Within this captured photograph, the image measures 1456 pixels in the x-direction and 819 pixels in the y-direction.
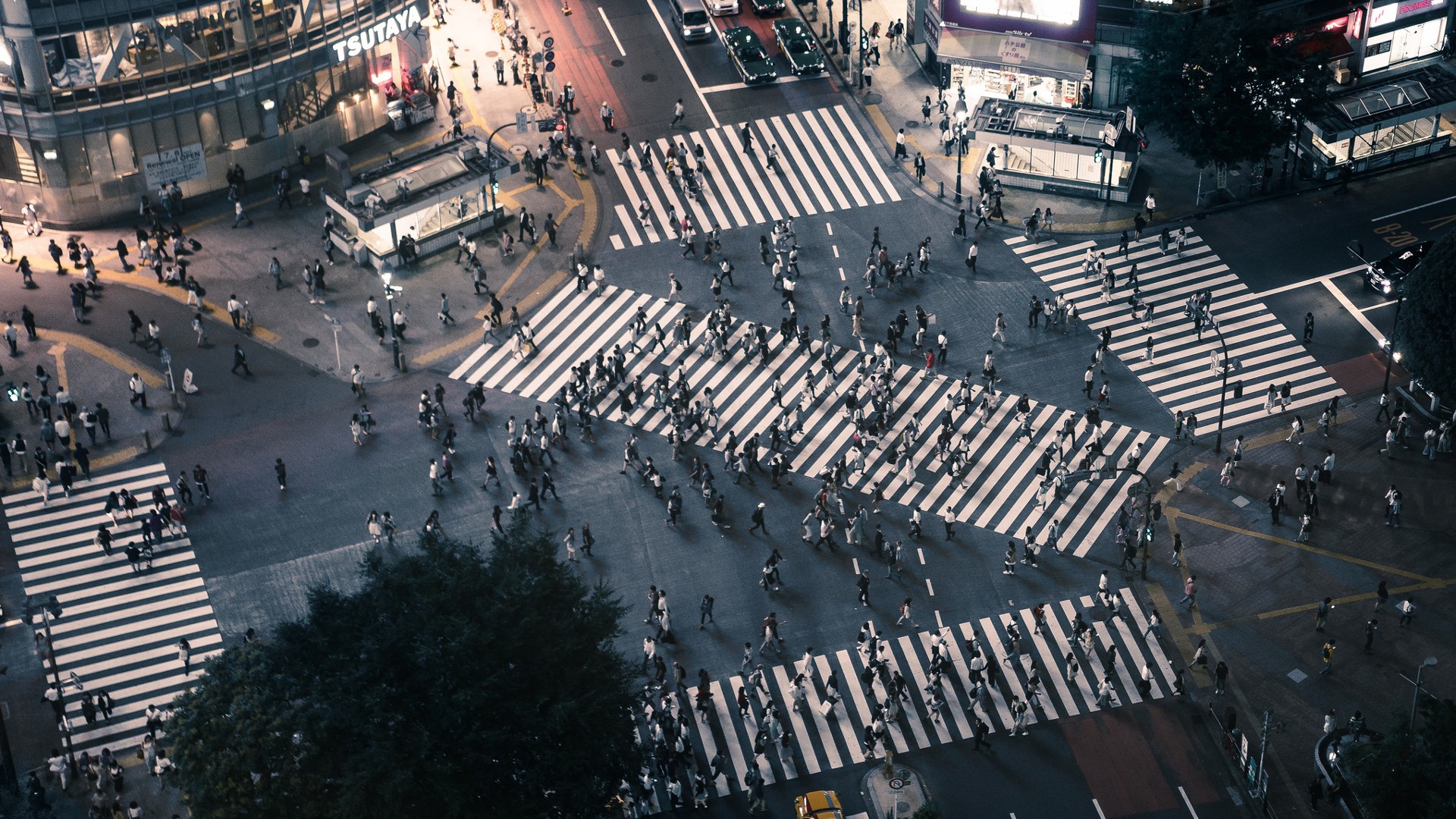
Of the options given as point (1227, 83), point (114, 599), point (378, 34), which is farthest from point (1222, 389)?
point (114, 599)

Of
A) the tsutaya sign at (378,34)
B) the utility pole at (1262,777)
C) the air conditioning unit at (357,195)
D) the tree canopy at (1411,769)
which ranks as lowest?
the utility pole at (1262,777)

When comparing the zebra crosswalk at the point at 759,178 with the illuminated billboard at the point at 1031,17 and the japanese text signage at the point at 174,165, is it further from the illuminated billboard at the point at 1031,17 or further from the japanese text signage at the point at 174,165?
the japanese text signage at the point at 174,165

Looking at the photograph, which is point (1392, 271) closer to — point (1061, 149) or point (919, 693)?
point (1061, 149)

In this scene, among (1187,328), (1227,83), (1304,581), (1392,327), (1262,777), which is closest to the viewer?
(1262,777)

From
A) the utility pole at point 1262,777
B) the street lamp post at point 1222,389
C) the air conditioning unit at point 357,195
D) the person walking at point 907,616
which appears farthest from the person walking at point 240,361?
the utility pole at point 1262,777

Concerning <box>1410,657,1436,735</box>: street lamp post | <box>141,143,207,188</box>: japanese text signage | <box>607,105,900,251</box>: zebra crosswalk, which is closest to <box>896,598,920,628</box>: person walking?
<box>1410,657,1436,735</box>: street lamp post

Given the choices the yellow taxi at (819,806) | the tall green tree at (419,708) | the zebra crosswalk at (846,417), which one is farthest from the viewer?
the zebra crosswalk at (846,417)

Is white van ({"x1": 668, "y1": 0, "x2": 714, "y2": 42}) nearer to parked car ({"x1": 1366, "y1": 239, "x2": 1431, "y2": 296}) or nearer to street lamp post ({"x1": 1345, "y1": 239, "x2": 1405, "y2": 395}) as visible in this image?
street lamp post ({"x1": 1345, "y1": 239, "x2": 1405, "y2": 395})
